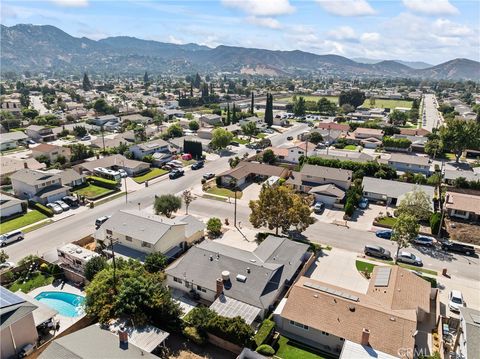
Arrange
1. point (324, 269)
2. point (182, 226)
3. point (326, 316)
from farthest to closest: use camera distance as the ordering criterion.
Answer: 1. point (182, 226)
2. point (324, 269)
3. point (326, 316)

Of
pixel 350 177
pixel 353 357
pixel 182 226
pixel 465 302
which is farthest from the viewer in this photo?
pixel 350 177

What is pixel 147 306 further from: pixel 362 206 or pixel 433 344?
pixel 362 206

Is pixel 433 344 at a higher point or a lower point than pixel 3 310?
lower

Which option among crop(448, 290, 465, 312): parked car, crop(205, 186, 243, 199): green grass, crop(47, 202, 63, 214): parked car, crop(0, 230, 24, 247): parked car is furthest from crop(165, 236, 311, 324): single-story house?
crop(47, 202, 63, 214): parked car

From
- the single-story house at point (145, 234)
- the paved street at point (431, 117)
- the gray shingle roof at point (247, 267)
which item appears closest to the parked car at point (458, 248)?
the gray shingle roof at point (247, 267)

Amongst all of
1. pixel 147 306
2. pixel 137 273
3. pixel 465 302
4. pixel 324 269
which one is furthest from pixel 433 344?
pixel 137 273

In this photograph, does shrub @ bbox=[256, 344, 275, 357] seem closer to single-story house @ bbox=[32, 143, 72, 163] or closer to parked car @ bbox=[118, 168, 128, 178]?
parked car @ bbox=[118, 168, 128, 178]
